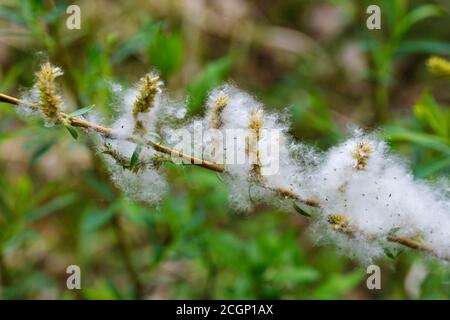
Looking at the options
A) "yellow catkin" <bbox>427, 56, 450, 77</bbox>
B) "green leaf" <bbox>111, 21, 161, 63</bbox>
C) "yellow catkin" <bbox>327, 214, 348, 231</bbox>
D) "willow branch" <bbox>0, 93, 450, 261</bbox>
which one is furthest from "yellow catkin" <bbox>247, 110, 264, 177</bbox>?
"green leaf" <bbox>111, 21, 161, 63</bbox>

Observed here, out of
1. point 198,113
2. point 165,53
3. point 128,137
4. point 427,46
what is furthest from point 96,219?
point 427,46

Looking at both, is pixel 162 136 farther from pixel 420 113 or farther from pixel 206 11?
pixel 206 11

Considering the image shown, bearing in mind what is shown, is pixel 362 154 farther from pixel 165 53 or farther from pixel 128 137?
pixel 165 53

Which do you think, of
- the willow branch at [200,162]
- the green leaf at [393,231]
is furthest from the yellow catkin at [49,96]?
the green leaf at [393,231]

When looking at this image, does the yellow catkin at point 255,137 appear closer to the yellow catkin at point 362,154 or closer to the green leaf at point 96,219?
the yellow catkin at point 362,154

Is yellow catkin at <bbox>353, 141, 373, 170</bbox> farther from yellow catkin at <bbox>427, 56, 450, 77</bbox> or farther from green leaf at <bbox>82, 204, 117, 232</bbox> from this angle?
green leaf at <bbox>82, 204, 117, 232</bbox>

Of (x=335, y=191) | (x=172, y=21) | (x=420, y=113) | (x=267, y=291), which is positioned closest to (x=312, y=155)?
(x=335, y=191)
